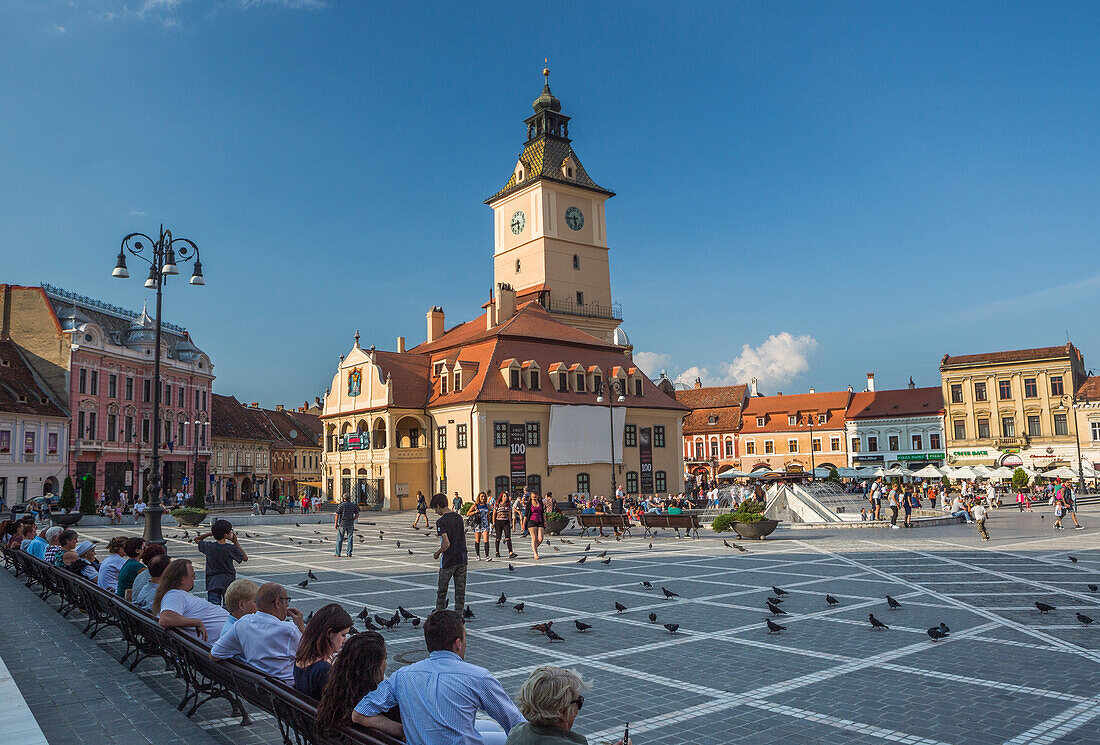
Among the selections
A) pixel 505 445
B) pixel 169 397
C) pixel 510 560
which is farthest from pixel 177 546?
pixel 169 397

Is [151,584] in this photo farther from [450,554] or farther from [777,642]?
[777,642]

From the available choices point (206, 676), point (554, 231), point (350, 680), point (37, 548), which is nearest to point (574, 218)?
point (554, 231)

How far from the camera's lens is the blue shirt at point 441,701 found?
436cm

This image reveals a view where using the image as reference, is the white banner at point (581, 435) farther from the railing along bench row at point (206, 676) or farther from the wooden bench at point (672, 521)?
the railing along bench row at point (206, 676)

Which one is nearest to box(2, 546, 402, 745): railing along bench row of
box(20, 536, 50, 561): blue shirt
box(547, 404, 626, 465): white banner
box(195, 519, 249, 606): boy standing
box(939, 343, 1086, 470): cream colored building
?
box(195, 519, 249, 606): boy standing

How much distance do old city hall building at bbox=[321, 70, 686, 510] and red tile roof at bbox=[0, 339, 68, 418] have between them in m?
17.8

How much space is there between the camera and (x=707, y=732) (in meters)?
6.80

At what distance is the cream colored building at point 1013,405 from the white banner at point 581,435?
118 ft

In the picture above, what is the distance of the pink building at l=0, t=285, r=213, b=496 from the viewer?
175ft

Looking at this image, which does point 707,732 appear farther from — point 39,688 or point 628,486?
point 628,486

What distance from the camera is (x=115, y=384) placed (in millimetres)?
57844

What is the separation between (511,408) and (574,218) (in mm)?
24670

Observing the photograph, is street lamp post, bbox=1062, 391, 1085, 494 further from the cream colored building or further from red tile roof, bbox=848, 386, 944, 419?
red tile roof, bbox=848, 386, 944, 419

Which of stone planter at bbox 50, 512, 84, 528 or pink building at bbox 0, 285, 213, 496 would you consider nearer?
stone planter at bbox 50, 512, 84, 528
